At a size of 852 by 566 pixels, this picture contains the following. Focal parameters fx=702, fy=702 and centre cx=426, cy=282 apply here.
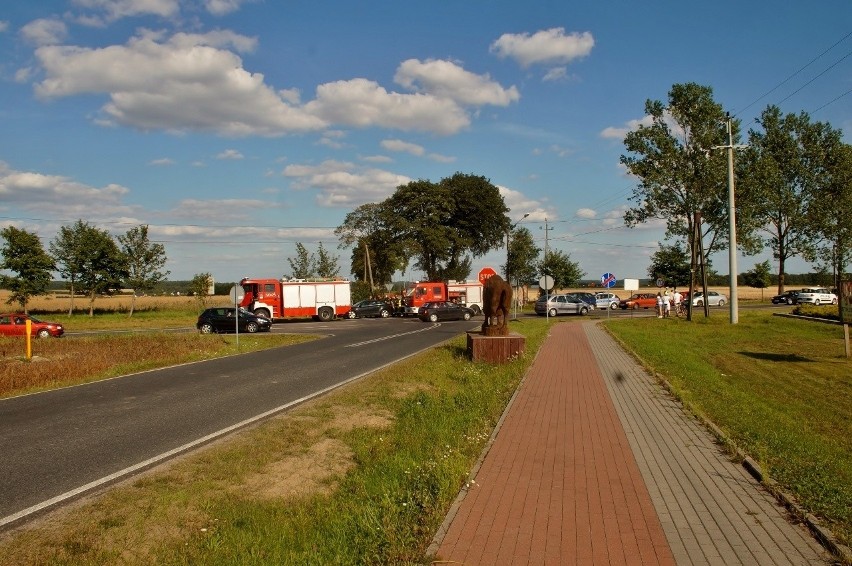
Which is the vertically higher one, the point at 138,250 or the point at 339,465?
the point at 138,250

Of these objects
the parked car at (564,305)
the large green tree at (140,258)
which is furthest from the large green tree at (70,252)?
the parked car at (564,305)

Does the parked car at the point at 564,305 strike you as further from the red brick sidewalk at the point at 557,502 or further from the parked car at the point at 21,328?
the red brick sidewalk at the point at 557,502

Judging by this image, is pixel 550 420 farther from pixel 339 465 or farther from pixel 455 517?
pixel 455 517

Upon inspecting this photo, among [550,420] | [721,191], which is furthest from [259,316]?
[550,420]

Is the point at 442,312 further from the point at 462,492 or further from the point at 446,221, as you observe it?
the point at 462,492

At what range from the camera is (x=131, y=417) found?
11367 millimetres

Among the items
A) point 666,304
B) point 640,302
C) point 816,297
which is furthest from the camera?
point 816,297

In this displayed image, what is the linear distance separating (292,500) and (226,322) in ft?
106

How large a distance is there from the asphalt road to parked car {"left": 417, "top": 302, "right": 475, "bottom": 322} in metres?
25.8

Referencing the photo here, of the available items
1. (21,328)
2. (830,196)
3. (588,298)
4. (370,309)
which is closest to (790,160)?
(830,196)

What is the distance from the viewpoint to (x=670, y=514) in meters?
5.85

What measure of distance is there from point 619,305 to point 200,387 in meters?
54.8

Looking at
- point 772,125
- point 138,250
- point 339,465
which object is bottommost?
point 339,465

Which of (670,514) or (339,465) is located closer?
(670,514)
